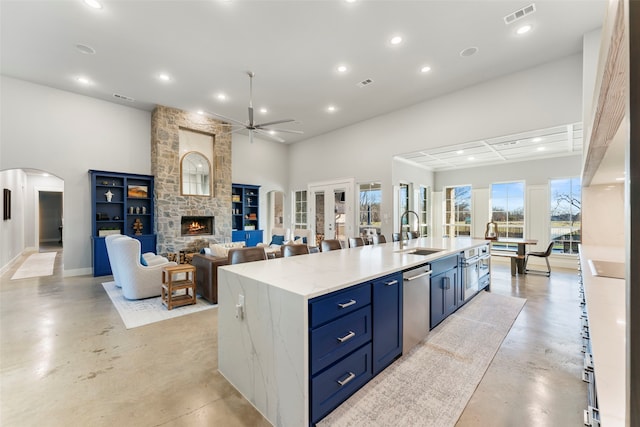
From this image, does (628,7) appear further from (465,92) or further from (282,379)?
(465,92)

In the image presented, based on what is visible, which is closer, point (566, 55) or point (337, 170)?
point (566, 55)

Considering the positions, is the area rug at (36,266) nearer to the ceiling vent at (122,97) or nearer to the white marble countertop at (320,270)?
the ceiling vent at (122,97)

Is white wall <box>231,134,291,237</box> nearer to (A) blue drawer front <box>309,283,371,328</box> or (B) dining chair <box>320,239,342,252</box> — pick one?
(B) dining chair <box>320,239,342,252</box>

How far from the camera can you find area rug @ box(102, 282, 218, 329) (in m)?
3.47

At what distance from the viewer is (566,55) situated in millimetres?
4488

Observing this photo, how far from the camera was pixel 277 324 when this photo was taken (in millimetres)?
1706

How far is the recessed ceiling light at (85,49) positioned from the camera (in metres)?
4.25

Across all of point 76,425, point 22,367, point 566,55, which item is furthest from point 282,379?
point 566,55

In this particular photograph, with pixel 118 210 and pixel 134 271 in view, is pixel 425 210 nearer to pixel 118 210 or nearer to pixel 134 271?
pixel 134 271

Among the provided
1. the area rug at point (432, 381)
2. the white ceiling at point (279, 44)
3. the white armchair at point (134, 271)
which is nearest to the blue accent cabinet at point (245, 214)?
the white ceiling at point (279, 44)

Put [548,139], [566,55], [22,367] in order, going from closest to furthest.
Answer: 1. [22,367]
2. [566,55]
3. [548,139]

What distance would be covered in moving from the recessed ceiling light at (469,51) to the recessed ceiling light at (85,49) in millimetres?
6041

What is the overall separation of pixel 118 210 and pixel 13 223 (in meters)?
4.12

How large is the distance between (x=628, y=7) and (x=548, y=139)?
6800mm
